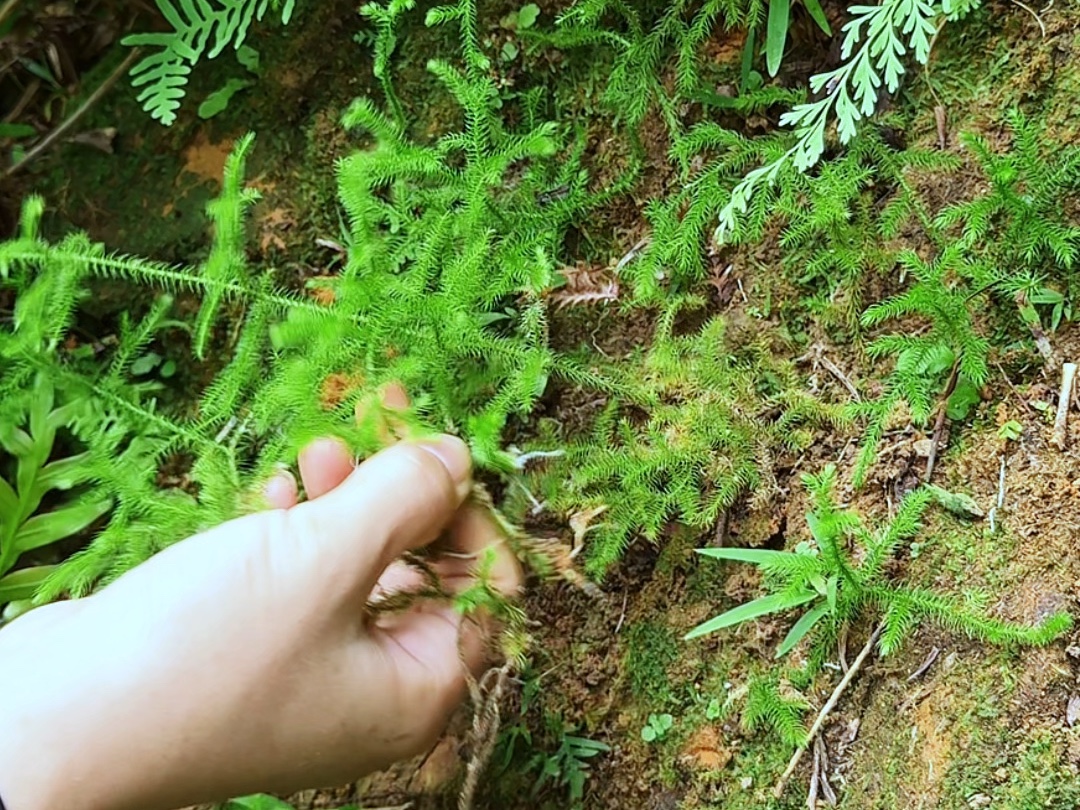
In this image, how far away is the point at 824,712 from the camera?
1.36 meters

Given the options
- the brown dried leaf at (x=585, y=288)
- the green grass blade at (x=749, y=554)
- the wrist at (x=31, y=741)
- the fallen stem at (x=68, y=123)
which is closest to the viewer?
the wrist at (x=31, y=741)

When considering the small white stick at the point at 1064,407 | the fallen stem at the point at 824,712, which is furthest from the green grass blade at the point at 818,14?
the fallen stem at the point at 824,712

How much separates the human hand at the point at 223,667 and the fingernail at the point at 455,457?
0.09 m

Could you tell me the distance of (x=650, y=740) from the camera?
152cm

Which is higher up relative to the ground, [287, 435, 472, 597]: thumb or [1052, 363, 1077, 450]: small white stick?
[287, 435, 472, 597]: thumb

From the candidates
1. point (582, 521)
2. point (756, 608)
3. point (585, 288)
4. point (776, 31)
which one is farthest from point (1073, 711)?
point (776, 31)

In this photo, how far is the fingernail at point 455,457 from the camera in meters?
1.39

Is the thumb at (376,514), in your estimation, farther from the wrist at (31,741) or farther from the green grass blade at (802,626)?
the green grass blade at (802,626)

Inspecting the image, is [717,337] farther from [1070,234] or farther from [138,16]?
[138,16]

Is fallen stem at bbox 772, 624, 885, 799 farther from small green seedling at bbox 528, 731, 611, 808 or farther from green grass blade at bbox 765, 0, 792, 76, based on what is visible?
green grass blade at bbox 765, 0, 792, 76

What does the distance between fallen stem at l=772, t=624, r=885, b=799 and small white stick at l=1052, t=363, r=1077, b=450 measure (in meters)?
0.36

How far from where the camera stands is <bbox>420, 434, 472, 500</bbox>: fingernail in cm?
139

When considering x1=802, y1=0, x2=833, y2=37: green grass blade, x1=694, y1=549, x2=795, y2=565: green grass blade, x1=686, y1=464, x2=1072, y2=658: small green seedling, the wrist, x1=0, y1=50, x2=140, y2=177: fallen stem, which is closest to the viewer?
the wrist

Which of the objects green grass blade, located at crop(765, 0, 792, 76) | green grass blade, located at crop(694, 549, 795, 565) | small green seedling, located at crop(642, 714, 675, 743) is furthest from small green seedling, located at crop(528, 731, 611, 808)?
green grass blade, located at crop(765, 0, 792, 76)
